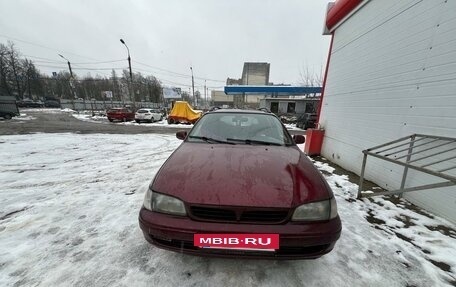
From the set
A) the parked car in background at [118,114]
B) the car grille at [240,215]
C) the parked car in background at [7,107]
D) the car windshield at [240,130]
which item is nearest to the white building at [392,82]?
the car windshield at [240,130]

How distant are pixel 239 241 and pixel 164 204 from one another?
686mm

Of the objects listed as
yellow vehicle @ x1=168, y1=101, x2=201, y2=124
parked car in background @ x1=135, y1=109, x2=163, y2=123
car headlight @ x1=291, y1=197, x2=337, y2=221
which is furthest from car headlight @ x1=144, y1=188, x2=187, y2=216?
parked car in background @ x1=135, y1=109, x2=163, y2=123

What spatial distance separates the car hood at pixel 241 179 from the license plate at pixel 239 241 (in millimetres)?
234

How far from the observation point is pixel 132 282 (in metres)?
1.80

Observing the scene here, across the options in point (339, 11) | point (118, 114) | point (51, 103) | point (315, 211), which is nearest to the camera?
point (315, 211)

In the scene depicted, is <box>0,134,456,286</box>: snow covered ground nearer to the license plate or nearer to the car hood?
the license plate

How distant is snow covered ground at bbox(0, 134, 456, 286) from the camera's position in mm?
1865

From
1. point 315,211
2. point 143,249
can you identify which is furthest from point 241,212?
point 143,249

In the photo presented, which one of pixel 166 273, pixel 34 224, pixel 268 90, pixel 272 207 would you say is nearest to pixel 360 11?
pixel 272 207

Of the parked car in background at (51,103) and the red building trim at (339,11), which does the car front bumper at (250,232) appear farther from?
the parked car in background at (51,103)

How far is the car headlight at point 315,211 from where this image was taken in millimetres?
1708

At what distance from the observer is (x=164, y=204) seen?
5.87 feet

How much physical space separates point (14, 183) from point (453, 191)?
7392 mm

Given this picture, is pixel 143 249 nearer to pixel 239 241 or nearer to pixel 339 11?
pixel 239 241
